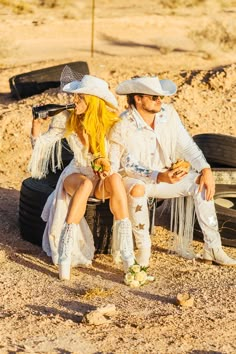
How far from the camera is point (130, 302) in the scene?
293 inches

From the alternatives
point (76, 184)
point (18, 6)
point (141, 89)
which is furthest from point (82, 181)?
point (18, 6)

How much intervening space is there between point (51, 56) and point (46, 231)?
1118 centimetres

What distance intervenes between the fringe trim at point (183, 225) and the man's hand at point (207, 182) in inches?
9.6

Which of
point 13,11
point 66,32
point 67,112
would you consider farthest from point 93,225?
point 13,11

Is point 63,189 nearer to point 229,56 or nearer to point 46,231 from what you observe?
point 46,231

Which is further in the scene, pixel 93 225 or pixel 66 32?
pixel 66 32

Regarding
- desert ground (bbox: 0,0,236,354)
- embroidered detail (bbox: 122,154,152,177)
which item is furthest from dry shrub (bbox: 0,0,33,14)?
embroidered detail (bbox: 122,154,152,177)

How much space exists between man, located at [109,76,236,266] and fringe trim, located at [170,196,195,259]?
0.57 feet

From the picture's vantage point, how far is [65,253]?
789 centimetres

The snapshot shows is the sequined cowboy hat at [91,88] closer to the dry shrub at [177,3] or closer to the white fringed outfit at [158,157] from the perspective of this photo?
the white fringed outfit at [158,157]

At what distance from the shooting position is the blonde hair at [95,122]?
805cm

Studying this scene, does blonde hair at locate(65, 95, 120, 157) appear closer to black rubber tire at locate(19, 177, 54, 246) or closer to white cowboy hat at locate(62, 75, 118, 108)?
white cowboy hat at locate(62, 75, 118, 108)

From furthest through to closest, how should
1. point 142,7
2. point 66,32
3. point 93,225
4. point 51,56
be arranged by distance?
point 142,7
point 66,32
point 51,56
point 93,225

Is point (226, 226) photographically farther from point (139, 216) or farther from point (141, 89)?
point (141, 89)
